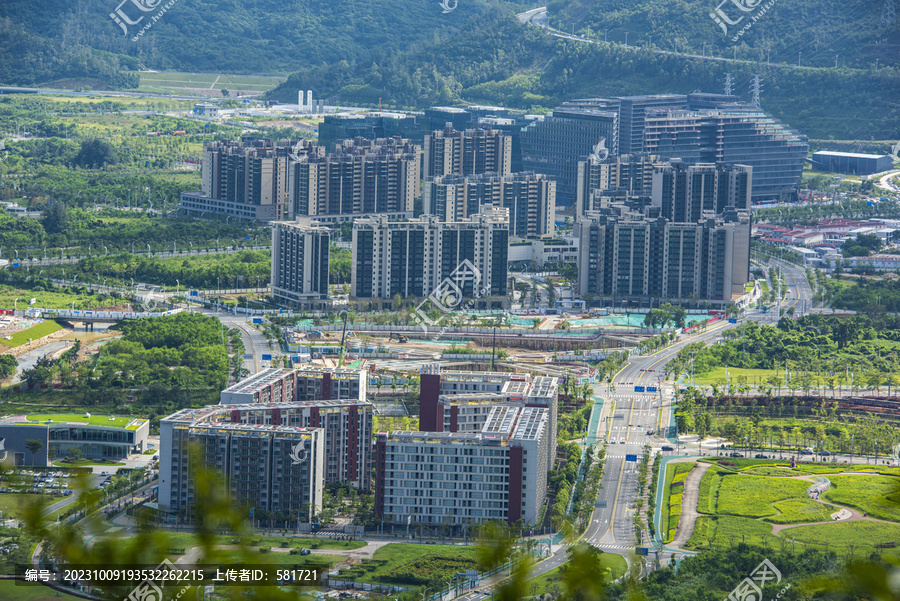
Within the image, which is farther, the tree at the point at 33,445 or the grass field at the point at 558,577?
the tree at the point at 33,445

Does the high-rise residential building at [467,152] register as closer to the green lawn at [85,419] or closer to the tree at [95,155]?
the tree at [95,155]

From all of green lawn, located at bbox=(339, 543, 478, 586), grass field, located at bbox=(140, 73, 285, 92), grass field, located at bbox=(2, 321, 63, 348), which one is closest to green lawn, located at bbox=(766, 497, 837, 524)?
green lawn, located at bbox=(339, 543, 478, 586)

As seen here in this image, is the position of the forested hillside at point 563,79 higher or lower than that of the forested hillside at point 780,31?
lower

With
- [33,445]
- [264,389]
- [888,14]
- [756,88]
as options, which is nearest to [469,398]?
[264,389]


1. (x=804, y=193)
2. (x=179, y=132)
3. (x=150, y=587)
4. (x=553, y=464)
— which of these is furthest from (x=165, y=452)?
(x=179, y=132)

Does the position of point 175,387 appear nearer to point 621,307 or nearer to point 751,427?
point 751,427

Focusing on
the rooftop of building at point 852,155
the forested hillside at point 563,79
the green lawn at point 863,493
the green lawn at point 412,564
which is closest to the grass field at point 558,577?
the green lawn at point 412,564
